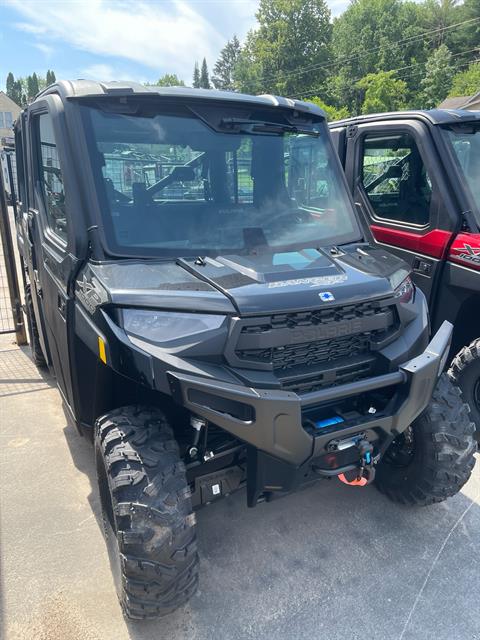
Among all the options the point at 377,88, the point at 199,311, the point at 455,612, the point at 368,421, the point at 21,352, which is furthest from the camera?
the point at 377,88

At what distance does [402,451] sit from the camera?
120 inches

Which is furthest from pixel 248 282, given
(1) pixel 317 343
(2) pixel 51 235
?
(2) pixel 51 235

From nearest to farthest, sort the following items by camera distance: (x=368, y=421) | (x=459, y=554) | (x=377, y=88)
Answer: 1. (x=368, y=421)
2. (x=459, y=554)
3. (x=377, y=88)

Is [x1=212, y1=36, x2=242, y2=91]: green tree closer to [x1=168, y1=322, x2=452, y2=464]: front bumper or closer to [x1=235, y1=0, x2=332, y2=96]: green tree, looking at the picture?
[x1=235, y1=0, x2=332, y2=96]: green tree

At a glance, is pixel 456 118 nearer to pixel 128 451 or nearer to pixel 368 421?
pixel 368 421

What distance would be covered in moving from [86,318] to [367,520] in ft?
6.69

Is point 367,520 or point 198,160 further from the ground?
point 198,160

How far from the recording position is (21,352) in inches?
223

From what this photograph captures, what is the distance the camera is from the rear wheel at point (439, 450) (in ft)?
9.06

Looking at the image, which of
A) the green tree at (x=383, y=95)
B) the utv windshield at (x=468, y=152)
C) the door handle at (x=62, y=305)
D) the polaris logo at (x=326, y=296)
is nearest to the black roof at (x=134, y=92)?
the door handle at (x=62, y=305)

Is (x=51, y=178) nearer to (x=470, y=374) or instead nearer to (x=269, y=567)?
(x=269, y=567)

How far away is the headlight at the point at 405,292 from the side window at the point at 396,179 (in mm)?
1559

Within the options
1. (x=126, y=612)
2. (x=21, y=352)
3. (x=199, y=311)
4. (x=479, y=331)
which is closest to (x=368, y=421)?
(x=199, y=311)

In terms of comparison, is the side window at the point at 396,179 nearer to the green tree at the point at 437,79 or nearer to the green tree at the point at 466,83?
the green tree at the point at 466,83
